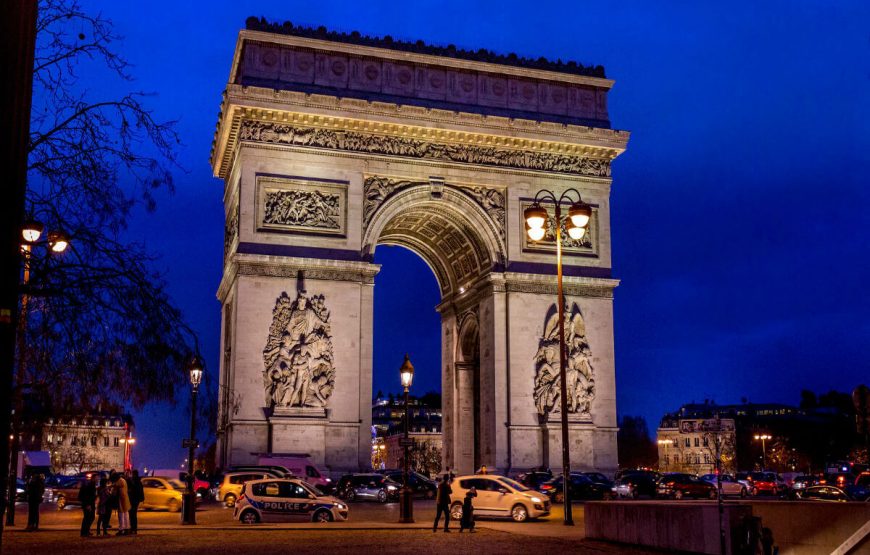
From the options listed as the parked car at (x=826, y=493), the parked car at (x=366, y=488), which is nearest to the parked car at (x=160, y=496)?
the parked car at (x=366, y=488)

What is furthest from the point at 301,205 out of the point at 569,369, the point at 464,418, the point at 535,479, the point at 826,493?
the point at 826,493

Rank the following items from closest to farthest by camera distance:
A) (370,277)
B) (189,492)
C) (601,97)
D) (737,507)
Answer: (737,507) → (189,492) → (370,277) → (601,97)

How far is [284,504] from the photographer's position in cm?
2855

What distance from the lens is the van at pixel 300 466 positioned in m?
36.1

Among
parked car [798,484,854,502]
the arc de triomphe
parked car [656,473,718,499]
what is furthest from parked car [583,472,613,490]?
parked car [798,484,854,502]

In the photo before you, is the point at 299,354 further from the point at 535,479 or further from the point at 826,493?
the point at 826,493

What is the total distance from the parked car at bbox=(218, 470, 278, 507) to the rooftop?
699 inches

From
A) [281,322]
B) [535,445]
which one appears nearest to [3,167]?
[281,322]

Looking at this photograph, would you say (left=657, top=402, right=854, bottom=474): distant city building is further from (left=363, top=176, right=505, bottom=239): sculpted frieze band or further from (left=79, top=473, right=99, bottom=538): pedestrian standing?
(left=79, top=473, right=99, bottom=538): pedestrian standing

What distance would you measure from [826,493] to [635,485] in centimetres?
887

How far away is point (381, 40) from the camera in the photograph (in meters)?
42.7

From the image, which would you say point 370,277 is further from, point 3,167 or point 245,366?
point 3,167

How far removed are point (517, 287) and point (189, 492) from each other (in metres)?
18.7

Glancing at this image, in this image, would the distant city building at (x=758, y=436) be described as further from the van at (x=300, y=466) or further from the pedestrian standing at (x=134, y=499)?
the pedestrian standing at (x=134, y=499)
